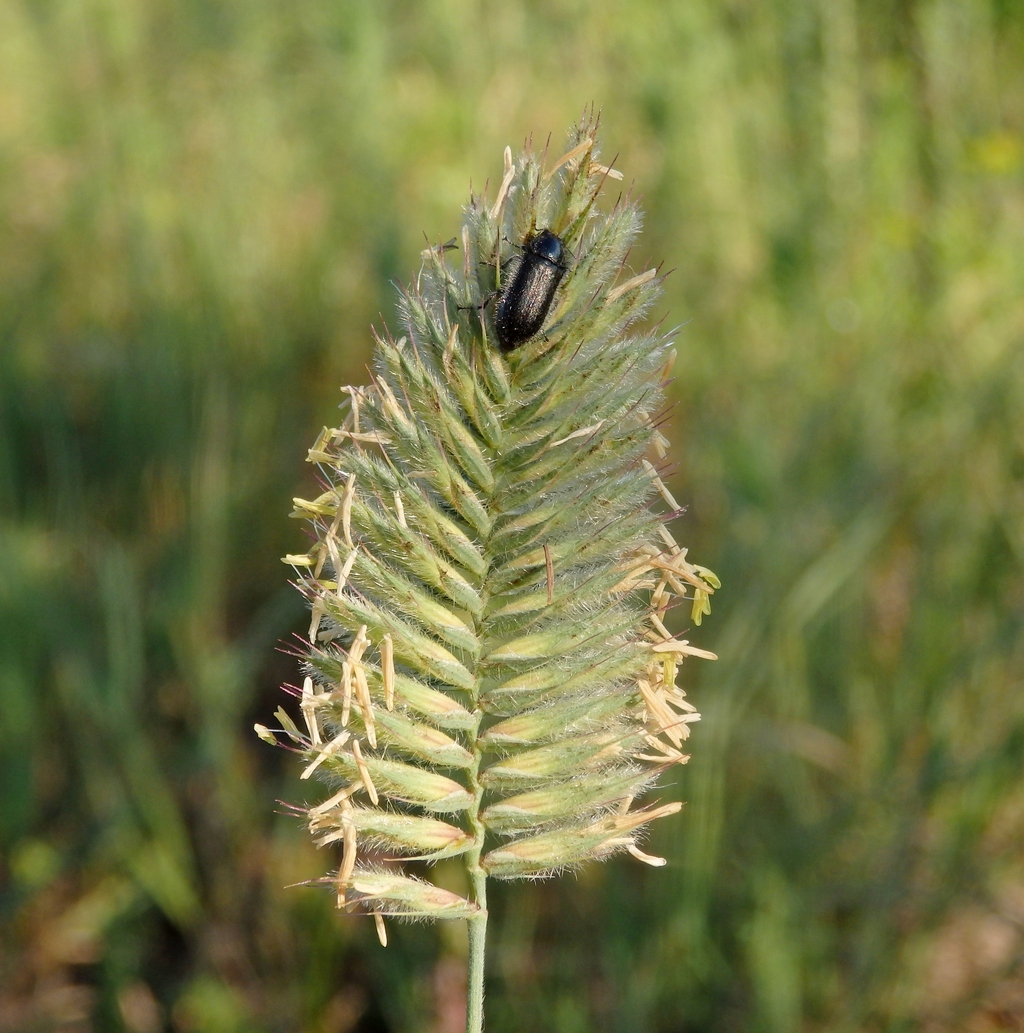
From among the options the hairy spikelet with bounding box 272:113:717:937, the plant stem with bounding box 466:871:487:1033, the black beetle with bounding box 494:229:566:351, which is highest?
the black beetle with bounding box 494:229:566:351

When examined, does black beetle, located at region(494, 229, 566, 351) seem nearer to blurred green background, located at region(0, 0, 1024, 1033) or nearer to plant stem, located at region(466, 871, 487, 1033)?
plant stem, located at region(466, 871, 487, 1033)

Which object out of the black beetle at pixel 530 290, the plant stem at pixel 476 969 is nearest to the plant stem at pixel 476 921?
the plant stem at pixel 476 969

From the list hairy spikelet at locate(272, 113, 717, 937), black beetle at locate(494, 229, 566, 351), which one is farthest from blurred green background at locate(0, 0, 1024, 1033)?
black beetle at locate(494, 229, 566, 351)

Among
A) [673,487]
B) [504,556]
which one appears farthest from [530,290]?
[673,487]

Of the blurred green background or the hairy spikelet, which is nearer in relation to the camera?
the hairy spikelet

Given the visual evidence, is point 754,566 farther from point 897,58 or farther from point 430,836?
point 897,58

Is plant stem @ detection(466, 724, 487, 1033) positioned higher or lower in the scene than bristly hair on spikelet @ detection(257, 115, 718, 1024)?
lower
